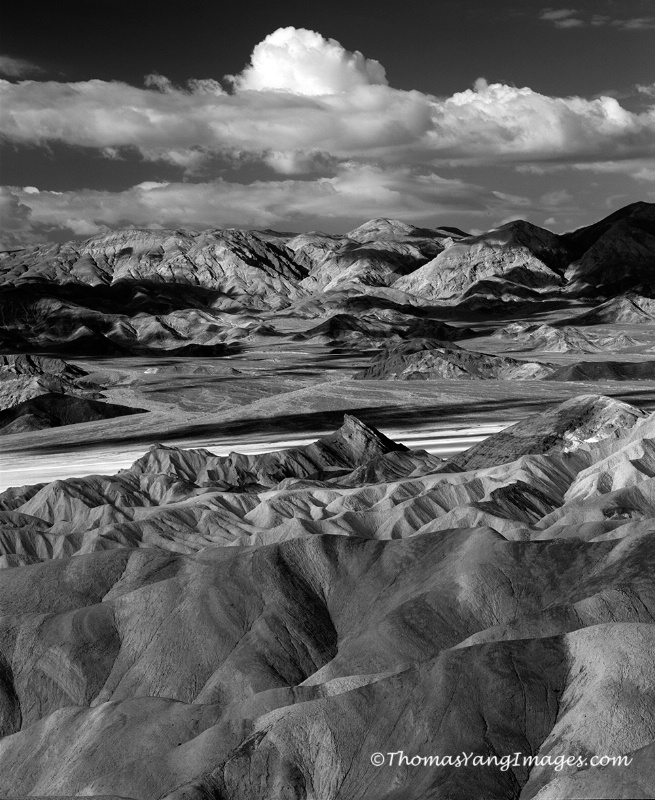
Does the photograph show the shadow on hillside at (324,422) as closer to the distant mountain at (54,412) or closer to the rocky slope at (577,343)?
the distant mountain at (54,412)

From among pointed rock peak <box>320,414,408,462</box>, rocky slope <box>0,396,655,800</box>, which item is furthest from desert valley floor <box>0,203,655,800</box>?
pointed rock peak <box>320,414,408,462</box>

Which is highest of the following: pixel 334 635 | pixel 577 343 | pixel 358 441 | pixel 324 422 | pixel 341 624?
pixel 341 624

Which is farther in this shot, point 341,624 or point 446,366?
point 446,366

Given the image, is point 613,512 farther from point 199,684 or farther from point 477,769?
point 477,769

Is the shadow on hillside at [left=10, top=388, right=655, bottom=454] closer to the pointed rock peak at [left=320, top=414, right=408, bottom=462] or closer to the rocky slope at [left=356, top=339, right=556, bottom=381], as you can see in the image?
the pointed rock peak at [left=320, top=414, right=408, bottom=462]

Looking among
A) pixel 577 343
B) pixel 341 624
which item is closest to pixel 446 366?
pixel 577 343

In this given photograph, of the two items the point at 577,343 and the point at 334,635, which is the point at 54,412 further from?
the point at 577,343

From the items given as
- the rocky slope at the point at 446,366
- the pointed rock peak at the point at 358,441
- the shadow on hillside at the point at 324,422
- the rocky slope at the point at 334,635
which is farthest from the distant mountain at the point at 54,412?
the rocky slope at the point at 334,635

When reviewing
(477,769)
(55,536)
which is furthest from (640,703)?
(55,536)
